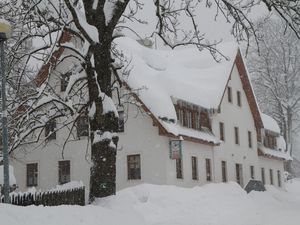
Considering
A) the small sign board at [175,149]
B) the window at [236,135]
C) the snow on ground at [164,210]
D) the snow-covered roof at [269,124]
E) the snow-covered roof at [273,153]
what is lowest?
the snow on ground at [164,210]

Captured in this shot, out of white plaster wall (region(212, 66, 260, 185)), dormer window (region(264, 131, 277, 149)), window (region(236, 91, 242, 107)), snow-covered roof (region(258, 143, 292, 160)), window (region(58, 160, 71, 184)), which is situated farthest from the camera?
dormer window (region(264, 131, 277, 149))

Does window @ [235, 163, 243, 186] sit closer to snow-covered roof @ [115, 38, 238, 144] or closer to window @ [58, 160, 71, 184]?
snow-covered roof @ [115, 38, 238, 144]

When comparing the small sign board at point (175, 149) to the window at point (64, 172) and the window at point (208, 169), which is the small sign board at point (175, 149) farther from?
the window at point (64, 172)

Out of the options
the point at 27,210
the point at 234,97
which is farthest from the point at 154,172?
the point at 27,210

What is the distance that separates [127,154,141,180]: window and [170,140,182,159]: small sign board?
2045mm

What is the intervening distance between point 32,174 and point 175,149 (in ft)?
32.0

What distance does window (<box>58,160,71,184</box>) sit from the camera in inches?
1192

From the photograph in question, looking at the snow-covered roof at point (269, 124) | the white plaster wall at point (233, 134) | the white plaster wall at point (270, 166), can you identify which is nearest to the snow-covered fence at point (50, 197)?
the white plaster wall at point (233, 134)

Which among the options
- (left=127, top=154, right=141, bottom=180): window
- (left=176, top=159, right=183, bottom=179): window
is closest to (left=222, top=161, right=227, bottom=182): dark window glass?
(left=176, top=159, right=183, bottom=179): window

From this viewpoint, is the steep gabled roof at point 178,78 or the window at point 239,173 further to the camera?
the window at point 239,173

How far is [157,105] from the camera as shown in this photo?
26.5 m

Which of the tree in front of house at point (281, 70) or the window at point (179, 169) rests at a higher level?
the tree in front of house at point (281, 70)

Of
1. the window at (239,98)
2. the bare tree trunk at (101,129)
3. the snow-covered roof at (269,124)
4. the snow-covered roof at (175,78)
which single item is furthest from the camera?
the snow-covered roof at (269,124)

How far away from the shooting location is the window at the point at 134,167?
27.8m
